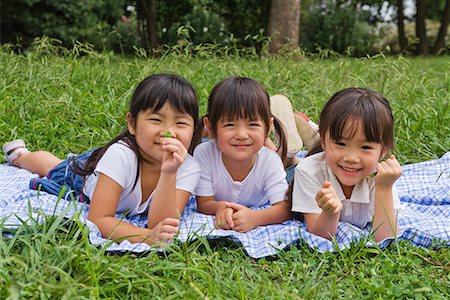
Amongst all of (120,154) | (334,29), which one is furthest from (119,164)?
(334,29)

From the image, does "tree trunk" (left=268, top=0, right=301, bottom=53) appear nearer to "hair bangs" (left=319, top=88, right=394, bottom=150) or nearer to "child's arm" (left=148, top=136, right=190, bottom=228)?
"hair bangs" (left=319, top=88, right=394, bottom=150)

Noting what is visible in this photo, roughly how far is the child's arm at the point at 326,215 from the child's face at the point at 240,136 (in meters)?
0.41

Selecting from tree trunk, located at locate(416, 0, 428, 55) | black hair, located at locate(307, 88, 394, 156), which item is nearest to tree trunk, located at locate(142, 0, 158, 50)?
tree trunk, located at locate(416, 0, 428, 55)

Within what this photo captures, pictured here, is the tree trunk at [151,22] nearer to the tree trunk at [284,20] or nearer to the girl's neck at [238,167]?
the tree trunk at [284,20]

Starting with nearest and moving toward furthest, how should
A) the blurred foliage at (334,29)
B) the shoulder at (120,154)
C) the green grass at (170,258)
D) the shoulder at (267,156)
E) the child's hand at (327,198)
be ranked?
1. the green grass at (170,258)
2. the child's hand at (327,198)
3. the shoulder at (120,154)
4. the shoulder at (267,156)
5. the blurred foliage at (334,29)

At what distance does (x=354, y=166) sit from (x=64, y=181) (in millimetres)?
1562

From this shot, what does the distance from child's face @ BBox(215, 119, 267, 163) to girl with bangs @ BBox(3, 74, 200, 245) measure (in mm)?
150

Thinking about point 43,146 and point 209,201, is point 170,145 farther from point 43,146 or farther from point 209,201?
point 43,146

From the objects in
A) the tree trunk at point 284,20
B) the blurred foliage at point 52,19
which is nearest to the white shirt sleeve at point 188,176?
the tree trunk at point 284,20

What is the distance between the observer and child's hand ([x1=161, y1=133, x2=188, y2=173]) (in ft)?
8.34

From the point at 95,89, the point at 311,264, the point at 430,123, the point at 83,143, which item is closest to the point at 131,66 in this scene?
the point at 95,89

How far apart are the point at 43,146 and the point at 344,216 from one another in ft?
7.03

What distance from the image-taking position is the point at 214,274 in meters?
2.25

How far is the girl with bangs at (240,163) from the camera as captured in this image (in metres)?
2.89
